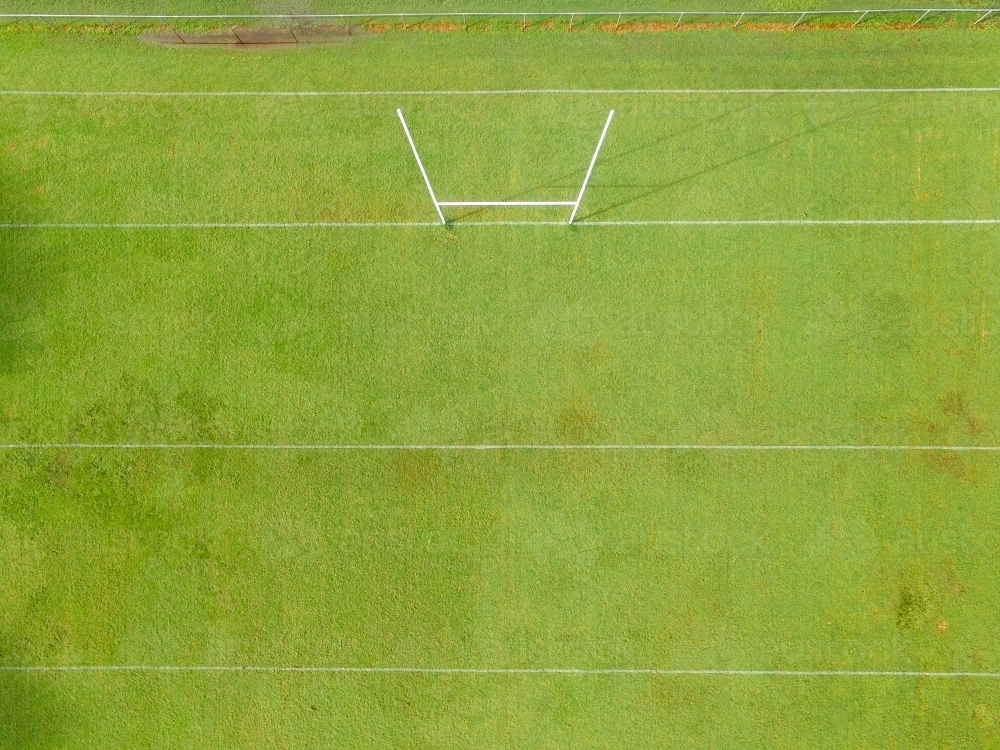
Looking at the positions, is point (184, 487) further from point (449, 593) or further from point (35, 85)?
point (35, 85)

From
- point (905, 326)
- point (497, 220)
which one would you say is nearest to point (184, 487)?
point (497, 220)

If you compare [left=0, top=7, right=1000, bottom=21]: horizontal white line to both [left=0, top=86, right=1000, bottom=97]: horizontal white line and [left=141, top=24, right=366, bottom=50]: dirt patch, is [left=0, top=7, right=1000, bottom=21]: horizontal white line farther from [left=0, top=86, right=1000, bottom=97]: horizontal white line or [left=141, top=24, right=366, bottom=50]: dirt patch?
[left=0, top=86, right=1000, bottom=97]: horizontal white line

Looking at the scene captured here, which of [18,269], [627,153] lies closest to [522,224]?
[627,153]

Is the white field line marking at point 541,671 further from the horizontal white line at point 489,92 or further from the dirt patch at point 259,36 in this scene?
the dirt patch at point 259,36

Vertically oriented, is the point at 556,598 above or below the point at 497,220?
below

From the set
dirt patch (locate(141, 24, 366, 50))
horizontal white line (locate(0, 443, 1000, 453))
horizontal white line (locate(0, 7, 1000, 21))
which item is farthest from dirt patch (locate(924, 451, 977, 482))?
dirt patch (locate(141, 24, 366, 50))

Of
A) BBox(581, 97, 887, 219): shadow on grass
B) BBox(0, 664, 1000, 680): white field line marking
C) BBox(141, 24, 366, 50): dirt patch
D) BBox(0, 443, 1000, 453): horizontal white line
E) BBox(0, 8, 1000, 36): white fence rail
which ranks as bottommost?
BBox(0, 664, 1000, 680): white field line marking
